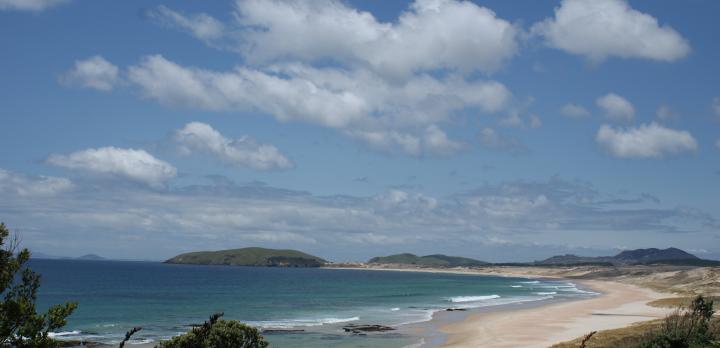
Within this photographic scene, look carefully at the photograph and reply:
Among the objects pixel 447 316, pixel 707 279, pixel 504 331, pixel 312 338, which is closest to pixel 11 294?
pixel 312 338

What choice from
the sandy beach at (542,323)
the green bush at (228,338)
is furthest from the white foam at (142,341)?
the green bush at (228,338)

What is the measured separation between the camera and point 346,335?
171ft

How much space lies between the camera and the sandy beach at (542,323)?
48375mm

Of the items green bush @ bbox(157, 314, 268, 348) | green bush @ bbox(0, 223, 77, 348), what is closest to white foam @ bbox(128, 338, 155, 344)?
green bush @ bbox(157, 314, 268, 348)

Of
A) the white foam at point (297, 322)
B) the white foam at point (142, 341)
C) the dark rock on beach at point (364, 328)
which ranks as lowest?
the white foam at point (142, 341)

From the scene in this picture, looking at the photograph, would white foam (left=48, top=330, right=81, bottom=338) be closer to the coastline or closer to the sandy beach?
the coastline

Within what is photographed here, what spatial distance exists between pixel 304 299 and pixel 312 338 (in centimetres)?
4930

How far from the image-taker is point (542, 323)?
61062 mm

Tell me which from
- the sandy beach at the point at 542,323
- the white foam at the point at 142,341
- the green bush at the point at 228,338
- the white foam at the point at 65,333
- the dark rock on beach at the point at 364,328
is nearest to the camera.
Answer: the green bush at the point at 228,338

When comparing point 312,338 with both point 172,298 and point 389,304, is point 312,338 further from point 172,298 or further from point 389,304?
point 172,298

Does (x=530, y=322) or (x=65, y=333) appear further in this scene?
(x=530, y=322)

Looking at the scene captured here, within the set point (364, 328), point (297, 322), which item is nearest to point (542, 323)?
point (364, 328)

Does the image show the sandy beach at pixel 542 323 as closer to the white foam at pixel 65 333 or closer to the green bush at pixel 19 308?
the white foam at pixel 65 333

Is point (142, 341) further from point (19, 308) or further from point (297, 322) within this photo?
point (19, 308)
